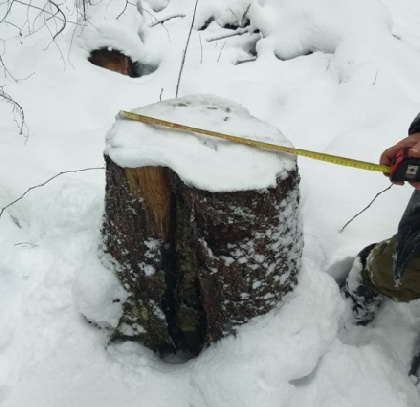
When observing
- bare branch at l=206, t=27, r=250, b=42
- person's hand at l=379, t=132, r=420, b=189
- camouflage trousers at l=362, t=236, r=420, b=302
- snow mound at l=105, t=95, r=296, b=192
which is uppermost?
person's hand at l=379, t=132, r=420, b=189

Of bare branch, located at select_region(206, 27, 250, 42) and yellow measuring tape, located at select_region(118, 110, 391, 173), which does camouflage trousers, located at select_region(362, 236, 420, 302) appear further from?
bare branch, located at select_region(206, 27, 250, 42)

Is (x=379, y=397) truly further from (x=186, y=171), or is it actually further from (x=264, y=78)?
(x=264, y=78)

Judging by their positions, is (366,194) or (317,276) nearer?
(317,276)

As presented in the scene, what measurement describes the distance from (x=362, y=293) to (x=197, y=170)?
103 cm

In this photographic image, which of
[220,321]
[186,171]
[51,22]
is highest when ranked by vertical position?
[186,171]

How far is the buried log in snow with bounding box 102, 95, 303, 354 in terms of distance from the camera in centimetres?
133

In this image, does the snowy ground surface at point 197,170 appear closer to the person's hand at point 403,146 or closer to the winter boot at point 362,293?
the winter boot at point 362,293

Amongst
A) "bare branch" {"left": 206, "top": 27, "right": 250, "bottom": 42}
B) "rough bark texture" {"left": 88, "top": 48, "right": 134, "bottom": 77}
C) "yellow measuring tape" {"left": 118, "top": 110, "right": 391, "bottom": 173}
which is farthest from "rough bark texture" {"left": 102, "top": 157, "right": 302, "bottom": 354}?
"bare branch" {"left": 206, "top": 27, "right": 250, "bottom": 42}

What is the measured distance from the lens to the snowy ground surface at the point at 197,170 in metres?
1.56

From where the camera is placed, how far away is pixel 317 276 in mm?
1744

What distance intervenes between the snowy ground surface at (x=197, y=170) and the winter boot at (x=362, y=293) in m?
0.05

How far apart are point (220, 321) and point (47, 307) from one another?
73 centimetres

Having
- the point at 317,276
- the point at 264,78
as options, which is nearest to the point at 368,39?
the point at 264,78

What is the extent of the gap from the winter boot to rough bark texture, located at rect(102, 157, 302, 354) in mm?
360
